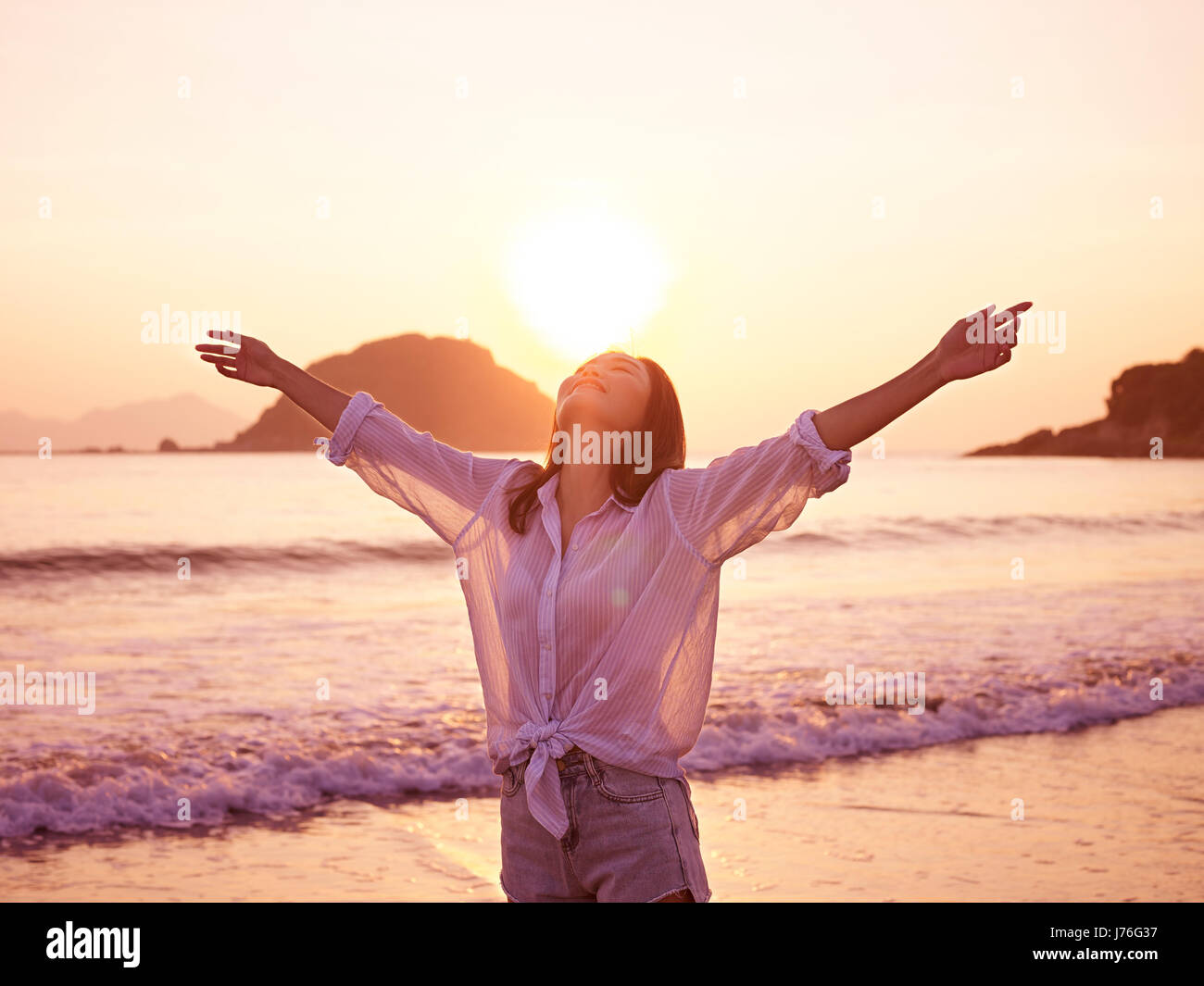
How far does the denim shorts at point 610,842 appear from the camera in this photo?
2316mm

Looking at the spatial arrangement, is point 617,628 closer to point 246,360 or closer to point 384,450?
point 384,450

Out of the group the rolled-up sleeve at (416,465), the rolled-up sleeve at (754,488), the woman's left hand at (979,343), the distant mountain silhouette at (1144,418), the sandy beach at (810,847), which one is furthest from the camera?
the distant mountain silhouette at (1144,418)

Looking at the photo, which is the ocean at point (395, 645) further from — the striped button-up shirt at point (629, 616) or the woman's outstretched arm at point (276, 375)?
the striped button-up shirt at point (629, 616)

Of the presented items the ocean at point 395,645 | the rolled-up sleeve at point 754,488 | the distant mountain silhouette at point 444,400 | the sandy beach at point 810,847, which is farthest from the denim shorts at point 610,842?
the distant mountain silhouette at point 444,400

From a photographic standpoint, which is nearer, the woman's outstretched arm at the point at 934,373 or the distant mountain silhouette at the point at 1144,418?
the woman's outstretched arm at the point at 934,373

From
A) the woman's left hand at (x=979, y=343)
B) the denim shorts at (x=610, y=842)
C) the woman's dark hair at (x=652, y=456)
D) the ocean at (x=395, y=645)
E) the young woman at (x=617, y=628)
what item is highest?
the woman's left hand at (x=979, y=343)

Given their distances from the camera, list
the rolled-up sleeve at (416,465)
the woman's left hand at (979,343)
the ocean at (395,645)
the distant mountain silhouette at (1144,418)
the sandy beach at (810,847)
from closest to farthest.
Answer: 1. the woman's left hand at (979,343)
2. the rolled-up sleeve at (416,465)
3. the sandy beach at (810,847)
4. the ocean at (395,645)
5. the distant mountain silhouette at (1144,418)

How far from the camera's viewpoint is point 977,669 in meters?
12.7

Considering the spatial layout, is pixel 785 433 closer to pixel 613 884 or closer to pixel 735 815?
pixel 613 884

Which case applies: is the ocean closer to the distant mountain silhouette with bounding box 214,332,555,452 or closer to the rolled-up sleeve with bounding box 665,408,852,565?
the rolled-up sleeve with bounding box 665,408,852,565

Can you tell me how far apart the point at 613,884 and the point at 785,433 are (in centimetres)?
101

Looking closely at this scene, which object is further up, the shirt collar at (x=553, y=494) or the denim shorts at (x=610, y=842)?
the shirt collar at (x=553, y=494)

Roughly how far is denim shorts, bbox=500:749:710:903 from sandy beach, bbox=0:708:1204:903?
375cm
